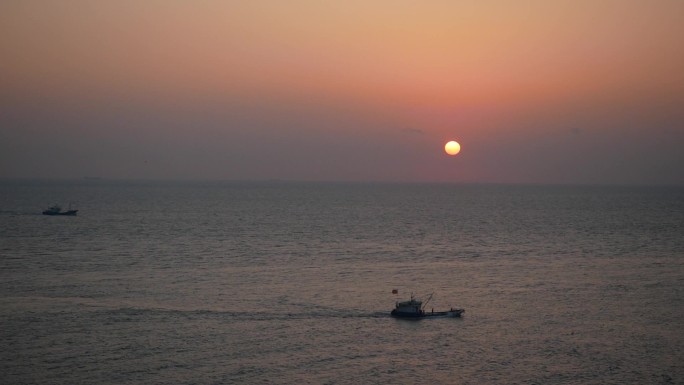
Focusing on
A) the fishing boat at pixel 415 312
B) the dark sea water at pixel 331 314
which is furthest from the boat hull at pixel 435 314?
the dark sea water at pixel 331 314

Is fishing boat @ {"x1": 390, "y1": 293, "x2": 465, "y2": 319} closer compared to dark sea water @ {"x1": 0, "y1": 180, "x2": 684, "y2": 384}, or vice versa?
dark sea water @ {"x1": 0, "y1": 180, "x2": 684, "y2": 384}

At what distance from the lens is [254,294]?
299 feet

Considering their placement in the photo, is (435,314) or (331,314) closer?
(435,314)

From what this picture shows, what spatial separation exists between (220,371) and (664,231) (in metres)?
160

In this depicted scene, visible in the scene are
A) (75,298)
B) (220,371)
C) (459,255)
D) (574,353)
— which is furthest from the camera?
(459,255)

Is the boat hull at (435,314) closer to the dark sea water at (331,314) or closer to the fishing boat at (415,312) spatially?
the fishing boat at (415,312)

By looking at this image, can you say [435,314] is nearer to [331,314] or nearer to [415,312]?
[415,312]

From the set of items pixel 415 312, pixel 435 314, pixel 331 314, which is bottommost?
pixel 331 314

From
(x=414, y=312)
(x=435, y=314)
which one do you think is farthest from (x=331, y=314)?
(x=435, y=314)

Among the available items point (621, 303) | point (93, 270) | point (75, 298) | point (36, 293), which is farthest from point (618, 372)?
point (93, 270)

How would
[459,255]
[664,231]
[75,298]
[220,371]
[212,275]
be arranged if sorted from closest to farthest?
[220,371] → [75,298] → [212,275] → [459,255] → [664,231]

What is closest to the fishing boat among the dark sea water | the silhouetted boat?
the silhouetted boat

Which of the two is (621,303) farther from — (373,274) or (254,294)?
(254,294)

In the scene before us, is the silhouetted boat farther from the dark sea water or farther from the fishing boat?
the dark sea water
